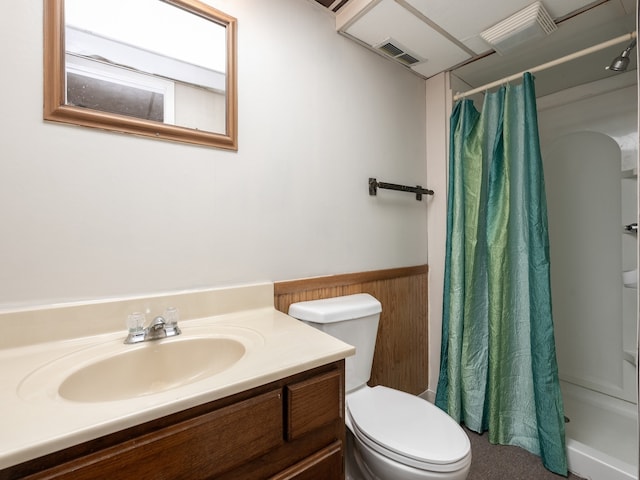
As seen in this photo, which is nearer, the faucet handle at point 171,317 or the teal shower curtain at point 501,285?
the faucet handle at point 171,317

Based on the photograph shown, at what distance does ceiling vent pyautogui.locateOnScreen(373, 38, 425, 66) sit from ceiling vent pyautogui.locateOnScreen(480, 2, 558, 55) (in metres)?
0.36

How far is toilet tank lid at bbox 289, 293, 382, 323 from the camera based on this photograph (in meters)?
1.22

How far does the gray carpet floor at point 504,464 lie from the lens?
54.4 inches

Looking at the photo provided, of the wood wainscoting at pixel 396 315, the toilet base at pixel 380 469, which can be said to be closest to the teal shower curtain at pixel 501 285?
the wood wainscoting at pixel 396 315

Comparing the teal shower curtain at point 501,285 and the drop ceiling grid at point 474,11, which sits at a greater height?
the drop ceiling grid at point 474,11

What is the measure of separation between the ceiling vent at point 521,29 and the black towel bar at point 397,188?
83 centimetres

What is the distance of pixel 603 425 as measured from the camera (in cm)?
170

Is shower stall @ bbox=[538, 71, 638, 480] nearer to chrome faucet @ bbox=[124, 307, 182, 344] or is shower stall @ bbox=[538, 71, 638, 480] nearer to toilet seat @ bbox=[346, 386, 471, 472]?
toilet seat @ bbox=[346, 386, 471, 472]

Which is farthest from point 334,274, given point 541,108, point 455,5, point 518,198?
point 541,108

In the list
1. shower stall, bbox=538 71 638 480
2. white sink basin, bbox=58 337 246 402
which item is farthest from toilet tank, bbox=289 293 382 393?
shower stall, bbox=538 71 638 480

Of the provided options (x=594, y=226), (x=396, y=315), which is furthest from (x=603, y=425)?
(x=396, y=315)

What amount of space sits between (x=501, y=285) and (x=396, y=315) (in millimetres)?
590

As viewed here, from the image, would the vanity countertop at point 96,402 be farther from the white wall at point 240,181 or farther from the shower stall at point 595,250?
the shower stall at point 595,250

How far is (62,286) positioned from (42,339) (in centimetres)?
15
